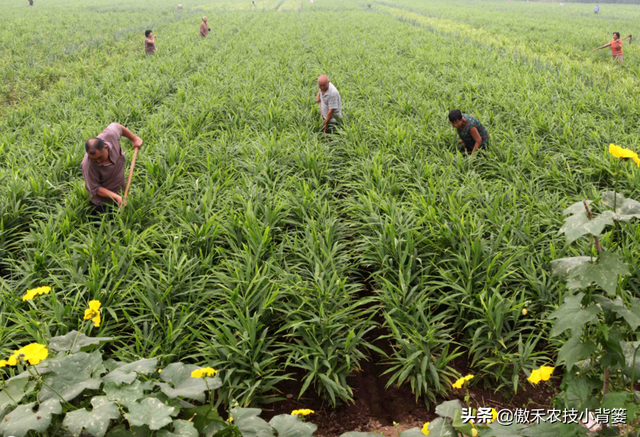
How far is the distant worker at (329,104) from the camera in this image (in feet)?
20.1

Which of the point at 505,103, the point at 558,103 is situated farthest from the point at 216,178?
the point at 558,103

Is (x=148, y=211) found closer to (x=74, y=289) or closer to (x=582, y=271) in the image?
(x=74, y=289)

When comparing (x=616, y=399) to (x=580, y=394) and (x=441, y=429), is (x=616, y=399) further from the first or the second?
→ (x=441, y=429)

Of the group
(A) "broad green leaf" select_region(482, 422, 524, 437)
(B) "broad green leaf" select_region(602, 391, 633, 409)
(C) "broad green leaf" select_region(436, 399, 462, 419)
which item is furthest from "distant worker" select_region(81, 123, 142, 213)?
(B) "broad green leaf" select_region(602, 391, 633, 409)

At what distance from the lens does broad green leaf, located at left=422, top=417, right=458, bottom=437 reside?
1514 millimetres

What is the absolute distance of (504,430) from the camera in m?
1.55

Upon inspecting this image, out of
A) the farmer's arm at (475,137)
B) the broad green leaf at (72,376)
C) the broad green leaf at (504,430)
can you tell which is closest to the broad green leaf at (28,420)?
the broad green leaf at (72,376)

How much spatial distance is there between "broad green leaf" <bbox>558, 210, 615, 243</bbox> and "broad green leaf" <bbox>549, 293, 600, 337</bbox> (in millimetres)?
263

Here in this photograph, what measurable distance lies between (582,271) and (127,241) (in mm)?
3399

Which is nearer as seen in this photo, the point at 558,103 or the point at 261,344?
the point at 261,344

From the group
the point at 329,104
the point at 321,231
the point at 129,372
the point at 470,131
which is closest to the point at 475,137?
the point at 470,131

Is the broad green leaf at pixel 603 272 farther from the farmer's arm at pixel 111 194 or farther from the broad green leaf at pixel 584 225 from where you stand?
the farmer's arm at pixel 111 194

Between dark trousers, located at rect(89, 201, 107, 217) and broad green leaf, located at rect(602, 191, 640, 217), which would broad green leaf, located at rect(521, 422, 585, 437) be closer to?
broad green leaf, located at rect(602, 191, 640, 217)

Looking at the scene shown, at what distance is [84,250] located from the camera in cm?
339
